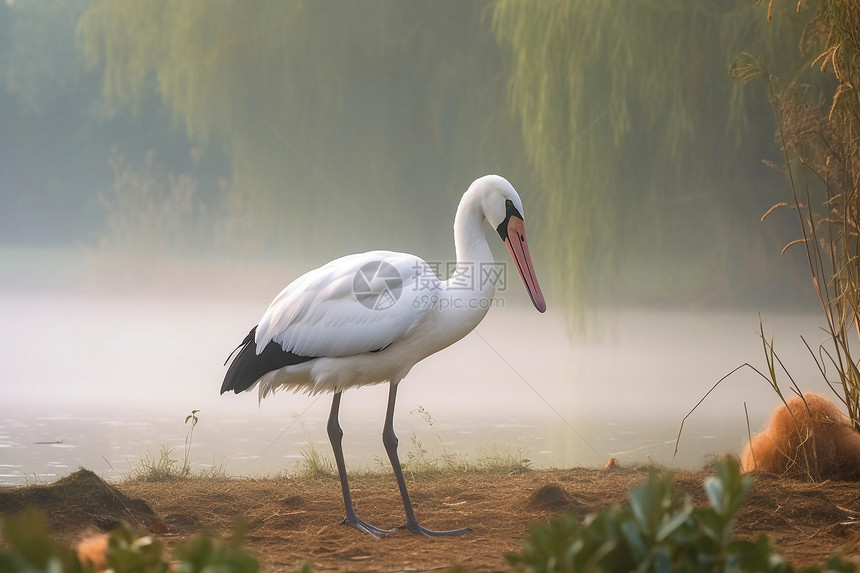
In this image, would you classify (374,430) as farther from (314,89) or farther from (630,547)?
(630,547)

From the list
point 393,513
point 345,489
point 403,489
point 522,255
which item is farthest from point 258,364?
point 522,255

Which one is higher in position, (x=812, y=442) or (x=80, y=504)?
(x=812, y=442)

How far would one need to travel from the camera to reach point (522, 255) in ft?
11.4

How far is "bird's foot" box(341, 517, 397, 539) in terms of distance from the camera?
3.04 m

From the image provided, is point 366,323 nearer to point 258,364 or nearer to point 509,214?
point 258,364

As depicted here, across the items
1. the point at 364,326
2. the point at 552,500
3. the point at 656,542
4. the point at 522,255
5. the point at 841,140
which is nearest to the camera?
the point at 656,542

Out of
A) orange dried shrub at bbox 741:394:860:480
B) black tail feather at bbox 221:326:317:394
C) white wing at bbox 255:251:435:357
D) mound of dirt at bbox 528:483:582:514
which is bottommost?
mound of dirt at bbox 528:483:582:514

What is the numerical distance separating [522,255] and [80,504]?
2006 millimetres

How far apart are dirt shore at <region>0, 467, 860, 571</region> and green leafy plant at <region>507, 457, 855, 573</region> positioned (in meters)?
0.83

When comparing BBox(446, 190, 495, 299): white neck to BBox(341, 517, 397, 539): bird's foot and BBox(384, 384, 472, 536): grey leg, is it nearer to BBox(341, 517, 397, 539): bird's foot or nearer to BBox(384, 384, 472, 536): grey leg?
BBox(384, 384, 472, 536): grey leg

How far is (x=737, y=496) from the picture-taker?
4.28 feet

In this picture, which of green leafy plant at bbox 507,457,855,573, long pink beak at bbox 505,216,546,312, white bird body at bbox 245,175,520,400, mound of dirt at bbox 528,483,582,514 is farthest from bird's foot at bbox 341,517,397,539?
green leafy plant at bbox 507,457,855,573

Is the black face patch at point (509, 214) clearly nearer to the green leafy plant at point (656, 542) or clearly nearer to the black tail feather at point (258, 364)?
the black tail feather at point (258, 364)

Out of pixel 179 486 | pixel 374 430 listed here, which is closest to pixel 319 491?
pixel 179 486
